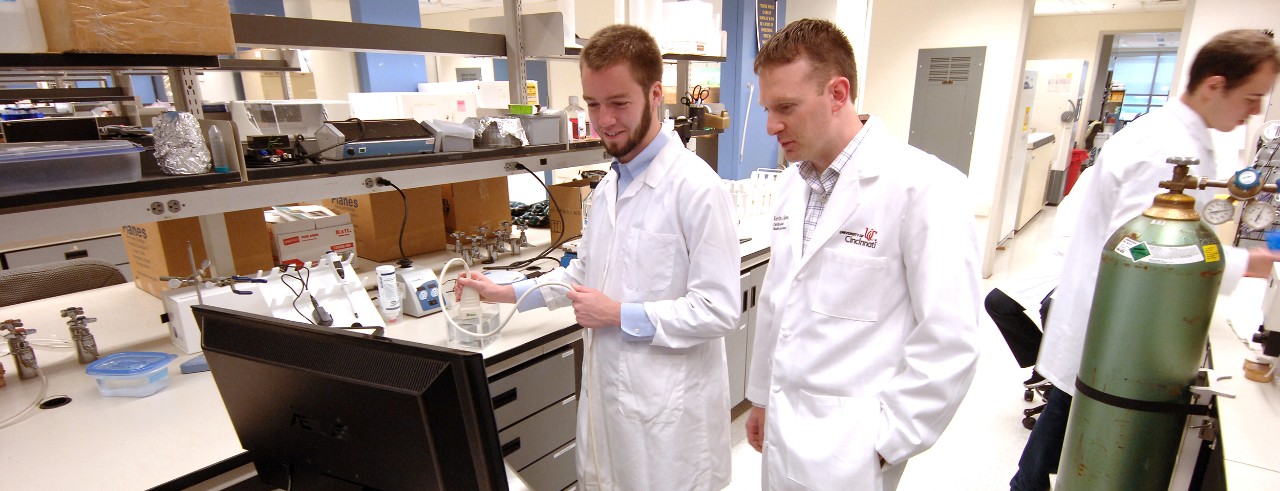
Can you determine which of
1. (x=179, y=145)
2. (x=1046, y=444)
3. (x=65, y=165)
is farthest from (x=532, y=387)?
(x=1046, y=444)

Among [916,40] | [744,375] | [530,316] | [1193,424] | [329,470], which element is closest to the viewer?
[329,470]

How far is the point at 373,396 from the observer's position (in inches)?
29.2

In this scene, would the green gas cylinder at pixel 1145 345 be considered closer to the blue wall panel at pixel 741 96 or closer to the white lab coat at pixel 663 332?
the white lab coat at pixel 663 332

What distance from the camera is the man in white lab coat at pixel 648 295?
1334 millimetres

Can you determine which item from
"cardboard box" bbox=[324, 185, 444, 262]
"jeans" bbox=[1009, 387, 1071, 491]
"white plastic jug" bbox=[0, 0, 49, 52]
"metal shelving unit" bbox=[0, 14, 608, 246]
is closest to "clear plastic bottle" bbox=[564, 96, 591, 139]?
"metal shelving unit" bbox=[0, 14, 608, 246]

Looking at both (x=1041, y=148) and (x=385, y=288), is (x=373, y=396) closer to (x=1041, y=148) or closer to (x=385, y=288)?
(x=385, y=288)

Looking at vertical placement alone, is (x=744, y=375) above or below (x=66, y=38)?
below

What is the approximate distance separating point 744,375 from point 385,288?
1.56 m

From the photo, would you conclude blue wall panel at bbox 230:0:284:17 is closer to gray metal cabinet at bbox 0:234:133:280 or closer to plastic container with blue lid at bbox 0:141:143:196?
gray metal cabinet at bbox 0:234:133:280

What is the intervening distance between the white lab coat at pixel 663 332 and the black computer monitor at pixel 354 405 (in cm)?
65

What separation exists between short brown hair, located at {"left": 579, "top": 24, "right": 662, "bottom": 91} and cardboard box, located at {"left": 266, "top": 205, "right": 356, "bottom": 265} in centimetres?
132

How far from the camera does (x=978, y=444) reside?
253cm

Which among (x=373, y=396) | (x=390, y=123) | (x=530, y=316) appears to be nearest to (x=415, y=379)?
(x=373, y=396)

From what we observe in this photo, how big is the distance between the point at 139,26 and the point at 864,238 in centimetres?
151
